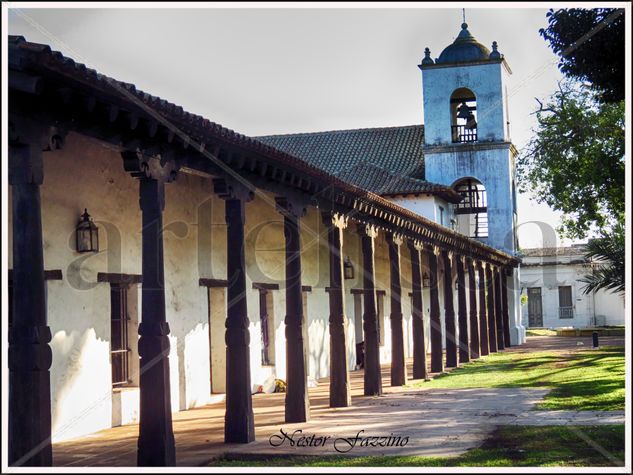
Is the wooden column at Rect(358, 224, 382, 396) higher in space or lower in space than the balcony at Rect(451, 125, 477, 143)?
lower

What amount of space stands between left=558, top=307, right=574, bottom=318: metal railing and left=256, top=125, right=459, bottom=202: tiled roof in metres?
21.9

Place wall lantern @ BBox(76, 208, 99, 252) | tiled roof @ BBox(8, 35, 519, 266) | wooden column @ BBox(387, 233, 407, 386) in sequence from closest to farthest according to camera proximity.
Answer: tiled roof @ BBox(8, 35, 519, 266), wall lantern @ BBox(76, 208, 99, 252), wooden column @ BBox(387, 233, 407, 386)

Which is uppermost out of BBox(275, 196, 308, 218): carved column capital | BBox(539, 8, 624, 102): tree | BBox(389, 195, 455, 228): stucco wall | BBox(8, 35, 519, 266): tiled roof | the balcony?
the balcony

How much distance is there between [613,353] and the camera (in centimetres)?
2580

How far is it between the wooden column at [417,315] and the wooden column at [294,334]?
650 cm

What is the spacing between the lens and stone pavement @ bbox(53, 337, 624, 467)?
9906mm

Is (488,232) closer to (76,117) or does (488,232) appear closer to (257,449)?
(257,449)

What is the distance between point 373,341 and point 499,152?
22.2m

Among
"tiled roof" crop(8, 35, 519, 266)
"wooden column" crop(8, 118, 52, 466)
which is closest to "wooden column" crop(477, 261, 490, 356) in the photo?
"tiled roof" crop(8, 35, 519, 266)

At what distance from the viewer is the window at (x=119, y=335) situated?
42.3ft

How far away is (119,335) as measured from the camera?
13.0 m

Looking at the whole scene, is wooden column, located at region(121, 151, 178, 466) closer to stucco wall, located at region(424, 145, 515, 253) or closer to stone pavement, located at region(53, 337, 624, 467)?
stone pavement, located at region(53, 337, 624, 467)

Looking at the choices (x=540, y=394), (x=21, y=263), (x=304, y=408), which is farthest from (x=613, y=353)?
(x=21, y=263)

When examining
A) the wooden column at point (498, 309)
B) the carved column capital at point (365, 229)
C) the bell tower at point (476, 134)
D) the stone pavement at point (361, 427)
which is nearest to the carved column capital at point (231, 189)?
the stone pavement at point (361, 427)
